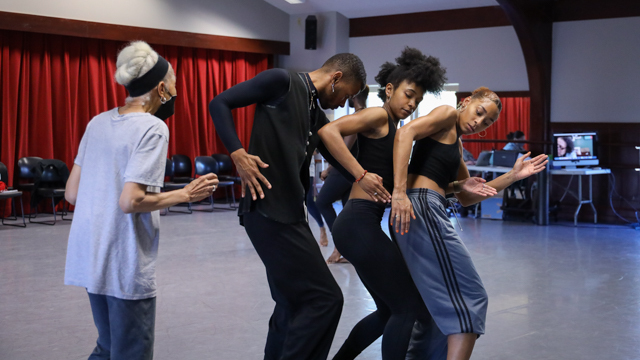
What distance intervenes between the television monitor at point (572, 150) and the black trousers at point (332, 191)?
15.1 ft

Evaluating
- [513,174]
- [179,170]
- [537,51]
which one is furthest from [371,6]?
[513,174]

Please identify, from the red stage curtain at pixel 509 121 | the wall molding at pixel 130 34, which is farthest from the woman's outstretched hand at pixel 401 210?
the red stage curtain at pixel 509 121

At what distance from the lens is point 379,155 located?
2.33m

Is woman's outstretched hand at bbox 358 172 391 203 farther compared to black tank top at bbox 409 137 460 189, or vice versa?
black tank top at bbox 409 137 460 189

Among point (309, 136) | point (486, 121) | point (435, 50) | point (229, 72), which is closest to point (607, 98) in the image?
point (435, 50)

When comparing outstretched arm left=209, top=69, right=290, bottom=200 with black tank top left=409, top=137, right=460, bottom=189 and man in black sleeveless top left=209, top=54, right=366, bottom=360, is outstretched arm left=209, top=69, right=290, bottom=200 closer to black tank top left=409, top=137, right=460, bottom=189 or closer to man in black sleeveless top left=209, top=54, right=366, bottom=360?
man in black sleeveless top left=209, top=54, right=366, bottom=360

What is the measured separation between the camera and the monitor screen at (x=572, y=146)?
26.5 feet

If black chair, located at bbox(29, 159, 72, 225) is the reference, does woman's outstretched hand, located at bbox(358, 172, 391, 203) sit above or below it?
above

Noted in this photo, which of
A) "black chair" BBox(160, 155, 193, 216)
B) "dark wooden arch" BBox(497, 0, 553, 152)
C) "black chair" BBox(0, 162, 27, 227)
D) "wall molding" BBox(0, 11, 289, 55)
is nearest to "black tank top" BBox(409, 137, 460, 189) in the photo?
"black chair" BBox(0, 162, 27, 227)

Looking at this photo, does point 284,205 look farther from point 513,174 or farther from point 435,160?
point 513,174

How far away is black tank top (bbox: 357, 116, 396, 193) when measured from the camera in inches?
91.5

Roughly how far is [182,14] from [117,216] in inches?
338

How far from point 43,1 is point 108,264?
7625 mm

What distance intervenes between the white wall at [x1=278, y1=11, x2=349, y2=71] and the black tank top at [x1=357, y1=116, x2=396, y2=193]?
322 inches
